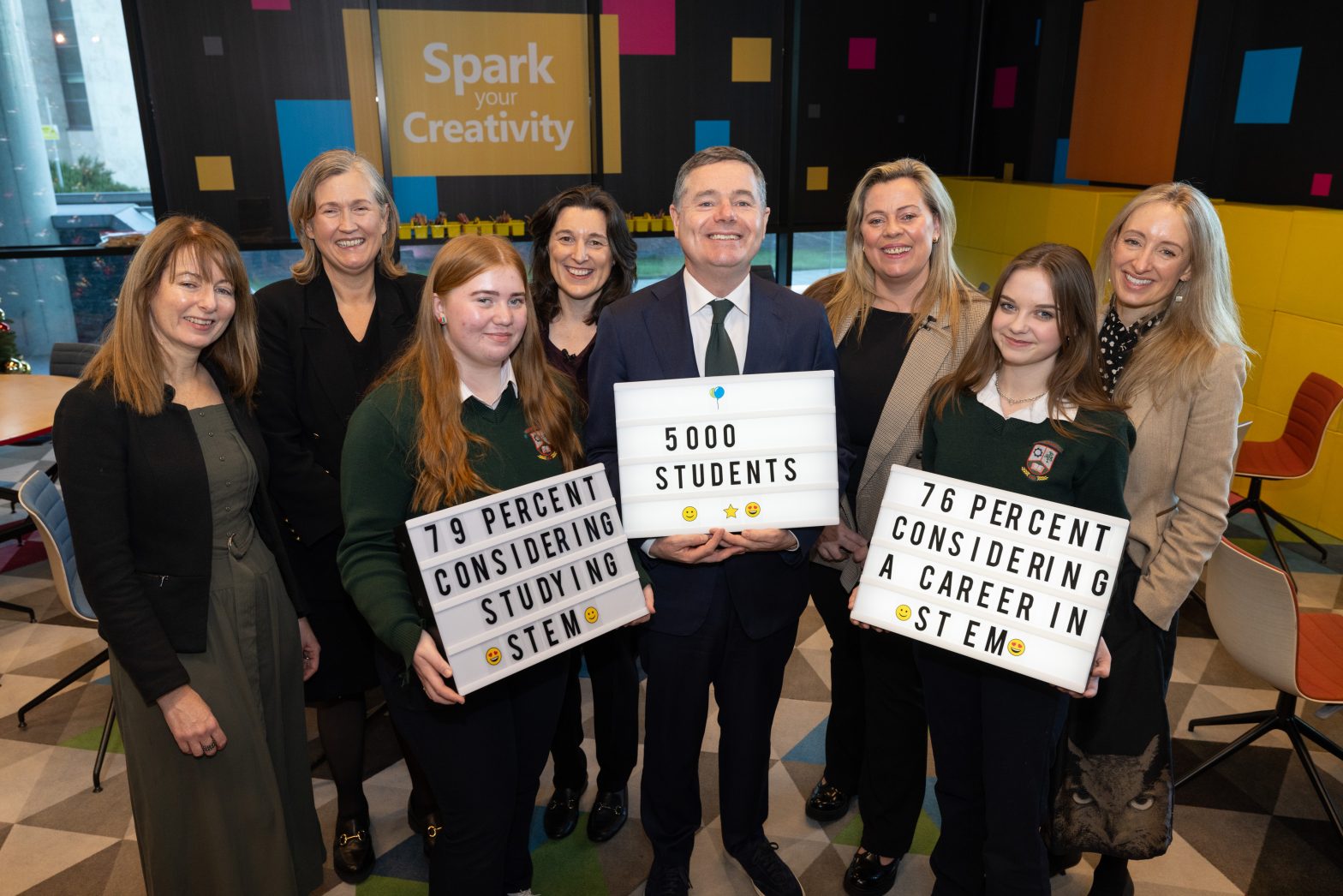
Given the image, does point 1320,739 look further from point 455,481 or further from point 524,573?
point 455,481

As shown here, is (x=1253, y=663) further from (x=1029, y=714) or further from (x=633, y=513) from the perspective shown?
(x=633, y=513)

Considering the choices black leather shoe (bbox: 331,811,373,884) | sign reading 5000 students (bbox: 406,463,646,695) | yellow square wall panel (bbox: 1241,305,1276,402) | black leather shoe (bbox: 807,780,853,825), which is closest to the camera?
sign reading 5000 students (bbox: 406,463,646,695)

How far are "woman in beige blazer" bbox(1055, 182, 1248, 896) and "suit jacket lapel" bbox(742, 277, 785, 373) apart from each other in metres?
0.84

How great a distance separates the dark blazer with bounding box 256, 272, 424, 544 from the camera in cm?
259

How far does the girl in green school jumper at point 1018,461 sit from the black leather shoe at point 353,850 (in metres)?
1.77

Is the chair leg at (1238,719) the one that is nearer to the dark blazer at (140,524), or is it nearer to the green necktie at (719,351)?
the green necktie at (719,351)

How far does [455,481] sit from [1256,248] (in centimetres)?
507

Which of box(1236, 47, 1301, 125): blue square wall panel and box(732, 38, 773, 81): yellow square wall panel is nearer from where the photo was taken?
box(1236, 47, 1301, 125): blue square wall panel

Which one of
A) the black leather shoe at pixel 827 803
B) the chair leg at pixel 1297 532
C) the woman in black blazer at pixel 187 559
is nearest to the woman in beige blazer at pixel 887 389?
the black leather shoe at pixel 827 803

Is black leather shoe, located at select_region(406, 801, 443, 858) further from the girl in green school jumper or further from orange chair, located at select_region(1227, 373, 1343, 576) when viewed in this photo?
orange chair, located at select_region(1227, 373, 1343, 576)

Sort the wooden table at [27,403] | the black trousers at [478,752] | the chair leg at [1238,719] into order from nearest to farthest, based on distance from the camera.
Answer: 1. the black trousers at [478,752]
2. the chair leg at [1238,719]
3. the wooden table at [27,403]

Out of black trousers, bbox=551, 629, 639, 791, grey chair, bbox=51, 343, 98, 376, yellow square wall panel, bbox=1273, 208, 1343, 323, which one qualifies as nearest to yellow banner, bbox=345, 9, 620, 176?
grey chair, bbox=51, 343, 98, 376

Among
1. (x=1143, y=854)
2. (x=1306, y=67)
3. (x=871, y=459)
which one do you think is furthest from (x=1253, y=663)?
(x=1306, y=67)

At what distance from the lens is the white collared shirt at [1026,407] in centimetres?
209
